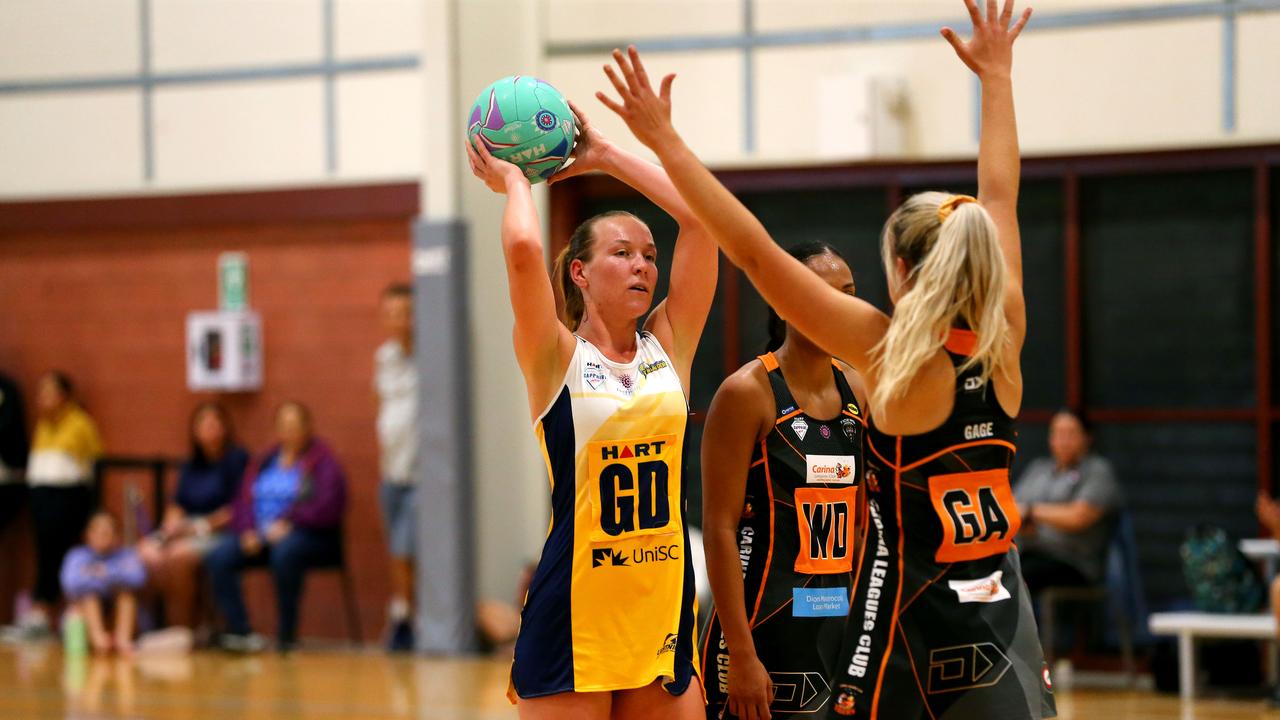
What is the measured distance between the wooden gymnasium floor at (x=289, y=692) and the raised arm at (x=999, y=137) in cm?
454

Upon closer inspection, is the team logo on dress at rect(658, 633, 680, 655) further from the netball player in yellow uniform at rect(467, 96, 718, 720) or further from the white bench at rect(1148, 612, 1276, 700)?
the white bench at rect(1148, 612, 1276, 700)

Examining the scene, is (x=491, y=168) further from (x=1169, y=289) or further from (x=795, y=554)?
(x=1169, y=289)

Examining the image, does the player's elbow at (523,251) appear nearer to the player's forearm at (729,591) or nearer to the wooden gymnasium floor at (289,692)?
the player's forearm at (729,591)

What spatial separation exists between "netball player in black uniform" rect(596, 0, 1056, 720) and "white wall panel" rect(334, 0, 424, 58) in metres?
7.52

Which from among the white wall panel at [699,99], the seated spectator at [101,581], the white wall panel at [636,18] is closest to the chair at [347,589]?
the seated spectator at [101,581]

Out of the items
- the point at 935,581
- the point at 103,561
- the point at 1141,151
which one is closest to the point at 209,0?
the point at 103,561

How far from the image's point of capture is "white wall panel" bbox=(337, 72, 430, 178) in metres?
10.0

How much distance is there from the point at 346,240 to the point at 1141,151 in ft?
17.1

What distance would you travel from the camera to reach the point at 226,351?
10.3m

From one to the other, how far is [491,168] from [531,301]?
39cm

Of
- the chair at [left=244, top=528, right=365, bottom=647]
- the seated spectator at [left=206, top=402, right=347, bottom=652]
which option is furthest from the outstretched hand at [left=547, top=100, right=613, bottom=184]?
the chair at [left=244, top=528, right=365, bottom=647]

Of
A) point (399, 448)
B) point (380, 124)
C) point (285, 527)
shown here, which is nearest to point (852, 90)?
point (380, 124)

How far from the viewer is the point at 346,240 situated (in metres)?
10.2

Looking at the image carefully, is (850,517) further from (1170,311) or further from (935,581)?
(1170,311)
